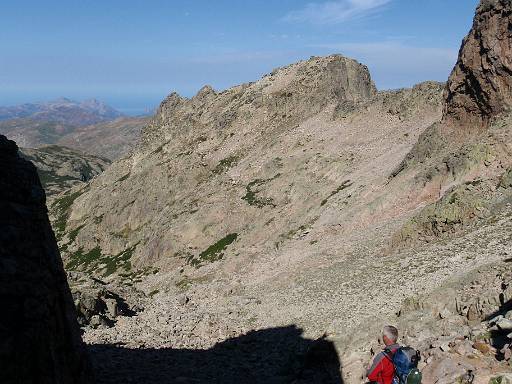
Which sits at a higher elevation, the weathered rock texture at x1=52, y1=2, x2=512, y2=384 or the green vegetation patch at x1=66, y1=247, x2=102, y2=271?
the weathered rock texture at x1=52, y1=2, x2=512, y2=384

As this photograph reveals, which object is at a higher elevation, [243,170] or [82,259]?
[243,170]

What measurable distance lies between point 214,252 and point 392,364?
1996 inches

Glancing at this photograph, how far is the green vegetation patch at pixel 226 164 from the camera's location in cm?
8138

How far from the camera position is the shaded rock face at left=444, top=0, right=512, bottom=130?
40625 millimetres

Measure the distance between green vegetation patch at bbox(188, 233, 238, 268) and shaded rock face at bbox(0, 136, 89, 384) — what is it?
1704 inches

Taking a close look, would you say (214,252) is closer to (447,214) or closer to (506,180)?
(447,214)

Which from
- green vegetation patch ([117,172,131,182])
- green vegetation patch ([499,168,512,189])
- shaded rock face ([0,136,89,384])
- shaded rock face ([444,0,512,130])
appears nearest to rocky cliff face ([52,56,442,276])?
green vegetation patch ([117,172,131,182])

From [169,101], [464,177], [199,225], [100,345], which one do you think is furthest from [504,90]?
[169,101]

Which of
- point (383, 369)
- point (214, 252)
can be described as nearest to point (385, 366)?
point (383, 369)

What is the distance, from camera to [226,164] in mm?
82562

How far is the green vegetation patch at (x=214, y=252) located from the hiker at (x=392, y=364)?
4713cm

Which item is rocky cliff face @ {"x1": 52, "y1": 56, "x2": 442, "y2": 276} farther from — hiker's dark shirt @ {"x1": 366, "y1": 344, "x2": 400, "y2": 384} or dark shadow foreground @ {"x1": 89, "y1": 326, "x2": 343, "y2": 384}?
hiker's dark shirt @ {"x1": 366, "y1": 344, "x2": 400, "y2": 384}

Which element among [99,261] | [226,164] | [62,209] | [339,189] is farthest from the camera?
[62,209]

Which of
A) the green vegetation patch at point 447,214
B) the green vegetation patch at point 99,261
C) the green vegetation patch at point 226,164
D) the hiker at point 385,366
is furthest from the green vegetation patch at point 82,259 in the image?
the hiker at point 385,366
